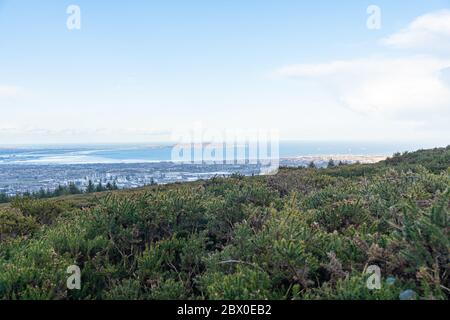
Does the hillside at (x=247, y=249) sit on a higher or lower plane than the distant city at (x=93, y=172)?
higher

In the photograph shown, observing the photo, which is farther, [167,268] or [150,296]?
[167,268]

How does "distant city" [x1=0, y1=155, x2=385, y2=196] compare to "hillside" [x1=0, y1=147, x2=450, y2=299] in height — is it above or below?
below

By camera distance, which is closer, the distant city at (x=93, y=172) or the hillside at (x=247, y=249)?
the hillside at (x=247, y=249)

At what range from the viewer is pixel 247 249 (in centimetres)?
348

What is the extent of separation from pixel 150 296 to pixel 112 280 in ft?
2.28

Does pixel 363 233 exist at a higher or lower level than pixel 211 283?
higher

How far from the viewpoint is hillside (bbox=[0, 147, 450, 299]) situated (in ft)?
9.05

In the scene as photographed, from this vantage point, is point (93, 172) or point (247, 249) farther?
point (93, 172)

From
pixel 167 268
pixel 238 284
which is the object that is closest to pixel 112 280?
pixel 167 268

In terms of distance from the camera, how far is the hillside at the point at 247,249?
276 cm

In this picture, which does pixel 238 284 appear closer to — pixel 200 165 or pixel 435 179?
pixel 435 179

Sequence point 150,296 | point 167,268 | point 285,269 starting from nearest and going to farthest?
1. point 285,269
2. point 150,296
3. point 167,268

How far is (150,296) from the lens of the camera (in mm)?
3309

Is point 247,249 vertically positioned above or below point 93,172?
above
